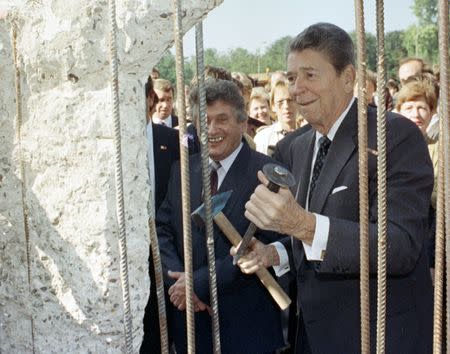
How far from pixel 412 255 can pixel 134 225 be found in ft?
2.77

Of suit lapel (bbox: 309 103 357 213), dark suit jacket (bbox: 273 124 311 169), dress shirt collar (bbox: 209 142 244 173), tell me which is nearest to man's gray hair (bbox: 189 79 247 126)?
dress shirt collar (bbox: 209 142 244 173)

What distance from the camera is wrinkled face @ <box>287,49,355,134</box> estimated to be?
2.43 metres

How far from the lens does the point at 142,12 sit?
69.0 inches

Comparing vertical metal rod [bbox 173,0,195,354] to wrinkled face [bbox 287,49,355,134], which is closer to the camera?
vertical metal rod [bbox 173,0,195,354]

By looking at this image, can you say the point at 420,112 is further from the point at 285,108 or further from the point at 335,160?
the point at 335,160

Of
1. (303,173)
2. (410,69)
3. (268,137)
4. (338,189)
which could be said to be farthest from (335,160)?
(410,69)

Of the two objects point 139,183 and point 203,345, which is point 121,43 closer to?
point 139,183

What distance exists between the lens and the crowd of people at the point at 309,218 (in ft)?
6.96

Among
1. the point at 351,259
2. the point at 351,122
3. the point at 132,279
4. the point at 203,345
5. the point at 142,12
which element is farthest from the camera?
the point at 203,345

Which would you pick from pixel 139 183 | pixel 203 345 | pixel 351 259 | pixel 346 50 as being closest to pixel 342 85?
pixel 346 50

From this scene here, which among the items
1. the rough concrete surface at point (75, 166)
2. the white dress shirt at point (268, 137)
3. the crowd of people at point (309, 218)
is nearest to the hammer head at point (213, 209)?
the crowd of people at point (309, 218)

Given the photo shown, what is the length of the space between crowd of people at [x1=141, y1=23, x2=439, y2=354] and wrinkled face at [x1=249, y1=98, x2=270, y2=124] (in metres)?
2.26

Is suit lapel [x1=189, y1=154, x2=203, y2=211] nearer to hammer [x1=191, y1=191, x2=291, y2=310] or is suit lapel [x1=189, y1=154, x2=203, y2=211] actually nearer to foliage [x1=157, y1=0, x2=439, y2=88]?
hammer [x1=191, y1=191, x2=291, y2=310]

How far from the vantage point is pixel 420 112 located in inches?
164
